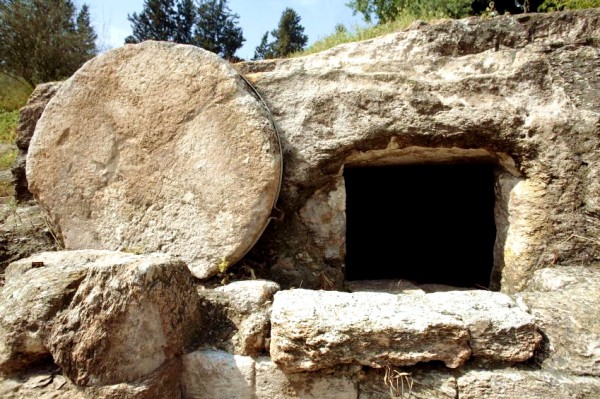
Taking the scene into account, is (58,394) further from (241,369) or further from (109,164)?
(109,164)

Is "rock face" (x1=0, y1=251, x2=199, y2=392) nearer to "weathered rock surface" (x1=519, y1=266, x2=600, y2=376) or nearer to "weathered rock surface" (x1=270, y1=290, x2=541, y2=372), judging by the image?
"weathered rock surface" (x1=270, y1=290, x2=541, y2=372)

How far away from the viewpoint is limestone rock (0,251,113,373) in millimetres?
1387

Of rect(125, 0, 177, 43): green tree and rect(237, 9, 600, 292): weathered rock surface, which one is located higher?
rect(125, 0, 177, 43): green tree

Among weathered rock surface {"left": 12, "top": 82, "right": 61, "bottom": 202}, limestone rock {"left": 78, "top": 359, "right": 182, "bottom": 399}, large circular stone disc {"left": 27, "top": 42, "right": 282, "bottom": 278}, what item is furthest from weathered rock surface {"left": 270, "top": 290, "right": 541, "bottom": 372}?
weathered rock surface {"left": 12, "top": 82, "right": 61, "bottom": 202}

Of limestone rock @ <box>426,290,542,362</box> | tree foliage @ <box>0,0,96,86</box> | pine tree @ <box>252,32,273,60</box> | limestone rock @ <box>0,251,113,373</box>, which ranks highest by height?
pine tree @ <box>252,32,273,60</box>

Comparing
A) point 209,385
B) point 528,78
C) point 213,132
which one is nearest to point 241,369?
point 209,385

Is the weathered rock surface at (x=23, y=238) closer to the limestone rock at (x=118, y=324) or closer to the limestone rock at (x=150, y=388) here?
the limestone rock at (x=118, y=324)

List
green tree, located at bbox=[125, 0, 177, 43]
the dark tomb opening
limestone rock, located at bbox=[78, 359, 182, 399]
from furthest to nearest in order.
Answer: green tree, located at bbox=[125, 0, 177, 43] → the dark tomb opening → limestone rock, located at bbox=[78, 359, 182, 399]

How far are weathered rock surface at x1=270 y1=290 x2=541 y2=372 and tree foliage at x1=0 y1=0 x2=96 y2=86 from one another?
9681 millimetres

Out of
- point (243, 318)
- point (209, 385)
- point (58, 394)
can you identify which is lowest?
point (209, 385)

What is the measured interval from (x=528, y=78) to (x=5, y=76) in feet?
35.4

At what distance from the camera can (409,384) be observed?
1465 mm

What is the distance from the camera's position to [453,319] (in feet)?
4.90

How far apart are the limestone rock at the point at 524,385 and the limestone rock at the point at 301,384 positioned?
16.7 inches
